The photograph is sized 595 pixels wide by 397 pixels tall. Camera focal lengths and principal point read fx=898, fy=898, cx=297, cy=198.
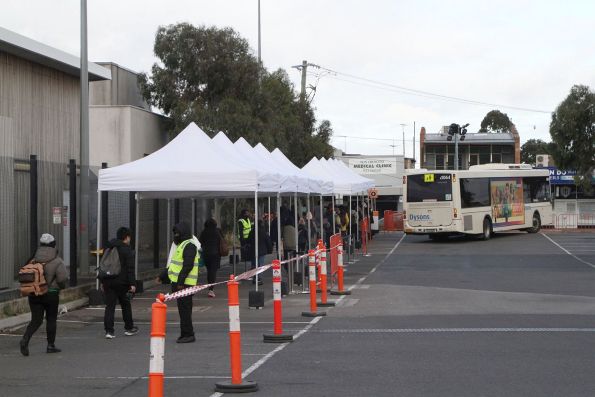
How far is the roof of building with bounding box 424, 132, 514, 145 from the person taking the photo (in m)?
79.4

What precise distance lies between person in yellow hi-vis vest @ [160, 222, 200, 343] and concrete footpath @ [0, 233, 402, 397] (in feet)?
0.82

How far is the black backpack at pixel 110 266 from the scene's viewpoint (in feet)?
44.4

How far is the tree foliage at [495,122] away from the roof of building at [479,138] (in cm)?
2219

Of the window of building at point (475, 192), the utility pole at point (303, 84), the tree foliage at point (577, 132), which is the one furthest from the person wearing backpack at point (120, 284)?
the tree foliage at point (577, 132)

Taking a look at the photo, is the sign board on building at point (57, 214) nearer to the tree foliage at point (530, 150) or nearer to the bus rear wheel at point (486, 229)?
the bus rear wheel at point (486, 229)

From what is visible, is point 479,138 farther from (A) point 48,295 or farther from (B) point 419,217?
(A) point 48,295

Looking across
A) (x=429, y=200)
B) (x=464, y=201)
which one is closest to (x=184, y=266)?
(x=429, y=200)

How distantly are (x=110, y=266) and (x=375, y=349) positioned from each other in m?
4.40

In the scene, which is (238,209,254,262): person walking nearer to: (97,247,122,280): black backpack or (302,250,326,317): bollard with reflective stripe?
(302,250,326,317): bollard with reflective stripe

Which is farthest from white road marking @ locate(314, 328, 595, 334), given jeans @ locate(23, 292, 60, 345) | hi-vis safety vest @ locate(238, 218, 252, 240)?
hi-vis safety vest @ locate(238, 218, 252, 240)

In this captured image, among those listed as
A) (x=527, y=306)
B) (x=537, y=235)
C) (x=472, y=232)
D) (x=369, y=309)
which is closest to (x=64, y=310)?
(x=369, y=309)

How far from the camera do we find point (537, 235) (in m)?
44.2

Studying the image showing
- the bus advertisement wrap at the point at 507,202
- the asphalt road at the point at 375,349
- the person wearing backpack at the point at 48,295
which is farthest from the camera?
the bus advertisement wrap at the point at 507,202

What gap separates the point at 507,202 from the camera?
42969 mm
